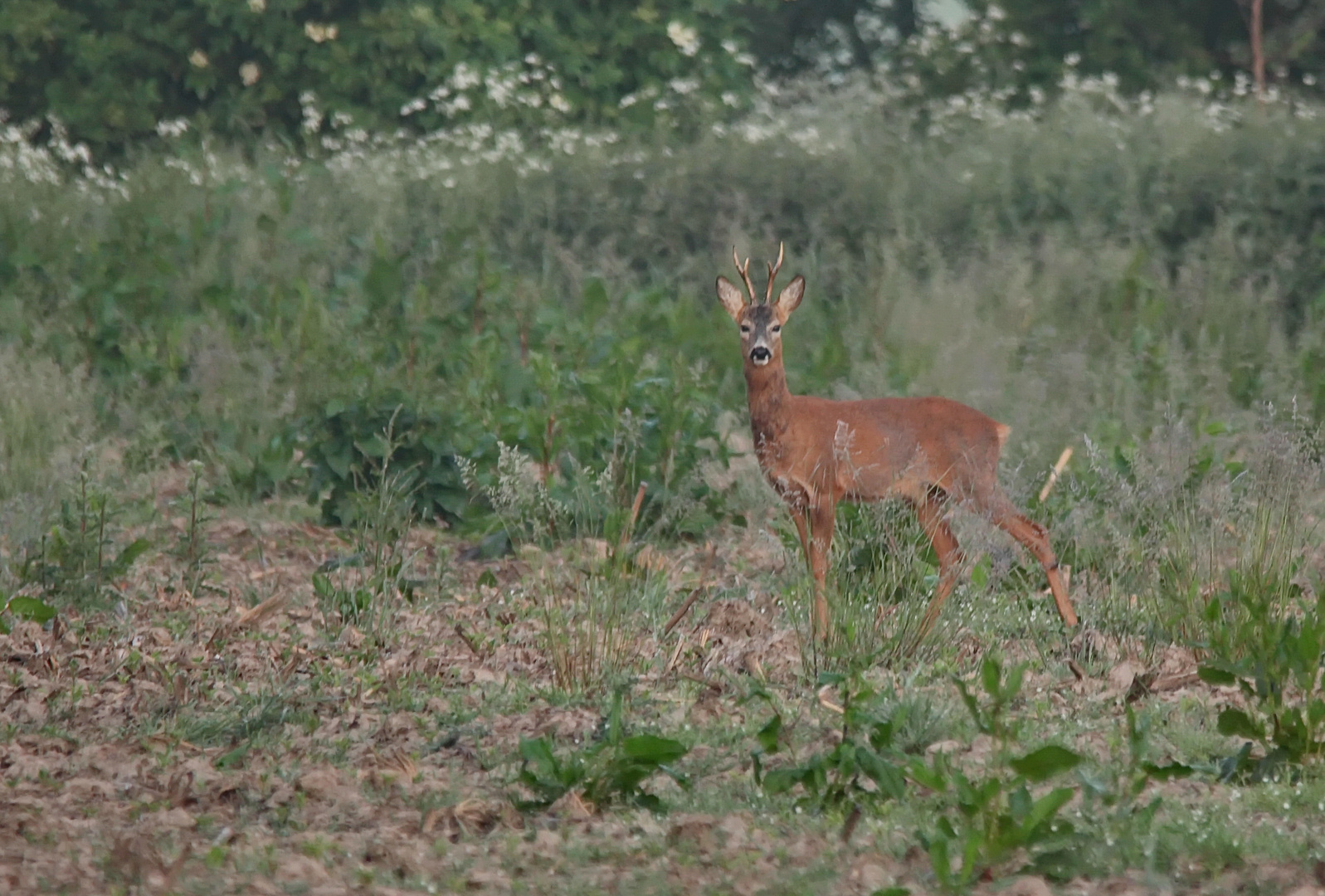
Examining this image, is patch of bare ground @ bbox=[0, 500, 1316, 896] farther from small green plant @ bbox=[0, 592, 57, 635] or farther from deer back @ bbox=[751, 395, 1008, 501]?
deer back @ bbox=[751, 395, 1008, 501]

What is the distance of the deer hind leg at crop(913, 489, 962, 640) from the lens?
5.31 meters

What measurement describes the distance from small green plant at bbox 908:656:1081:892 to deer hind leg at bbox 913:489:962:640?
1525mm

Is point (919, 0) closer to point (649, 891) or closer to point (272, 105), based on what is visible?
point (272, 105)

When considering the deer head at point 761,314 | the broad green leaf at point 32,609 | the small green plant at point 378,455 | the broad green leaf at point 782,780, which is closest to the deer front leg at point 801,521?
the deer head at point 761,314

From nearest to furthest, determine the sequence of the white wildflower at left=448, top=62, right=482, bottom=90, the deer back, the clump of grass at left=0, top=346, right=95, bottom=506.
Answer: the deer back
the clump of grass at left=0, top=346, right=95, bottom=506
the white wildflower at left=448, top=62, right=482, bottom=90

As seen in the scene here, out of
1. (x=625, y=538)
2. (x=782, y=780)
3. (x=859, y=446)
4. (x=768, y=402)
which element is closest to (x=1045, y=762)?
(x=782, y=780)

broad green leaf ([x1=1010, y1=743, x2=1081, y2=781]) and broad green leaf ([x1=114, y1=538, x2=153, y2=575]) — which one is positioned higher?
broad green leaf ([x1=1010, y1=743, x2=1081, y2=781])

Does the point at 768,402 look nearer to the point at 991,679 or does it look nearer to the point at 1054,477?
the point at 1054,477

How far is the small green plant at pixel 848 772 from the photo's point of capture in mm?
4004

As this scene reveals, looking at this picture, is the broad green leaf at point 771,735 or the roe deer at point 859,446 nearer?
the broad green leaf at point 771,735

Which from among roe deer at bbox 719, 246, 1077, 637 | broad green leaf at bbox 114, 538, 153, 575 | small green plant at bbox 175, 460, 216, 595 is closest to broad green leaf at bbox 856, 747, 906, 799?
roe deer at bbox 719, 246, 1077, 637

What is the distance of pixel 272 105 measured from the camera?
21094mm

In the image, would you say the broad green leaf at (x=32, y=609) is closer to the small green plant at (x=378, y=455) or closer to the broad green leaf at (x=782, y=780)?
the small green plant at (x=378, y=455)

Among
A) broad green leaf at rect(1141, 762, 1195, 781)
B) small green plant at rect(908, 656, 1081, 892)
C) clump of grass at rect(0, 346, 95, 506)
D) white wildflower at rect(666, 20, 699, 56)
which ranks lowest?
white wildflower at rect(666, 20, 699, 56)
